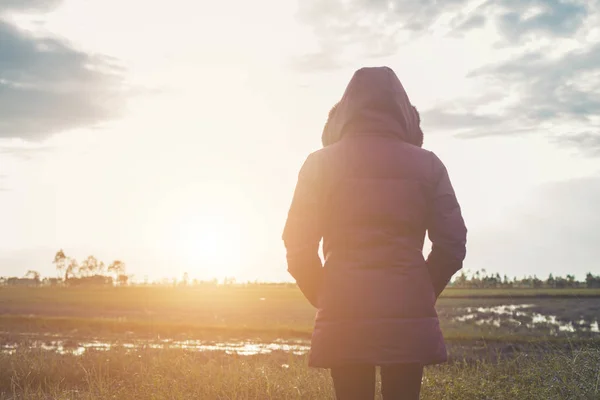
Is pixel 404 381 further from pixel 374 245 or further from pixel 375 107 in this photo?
pixel 375 107

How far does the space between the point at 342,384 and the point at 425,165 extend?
3.61 feet

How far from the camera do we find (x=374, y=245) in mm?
2512

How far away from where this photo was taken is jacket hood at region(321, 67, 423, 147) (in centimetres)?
271

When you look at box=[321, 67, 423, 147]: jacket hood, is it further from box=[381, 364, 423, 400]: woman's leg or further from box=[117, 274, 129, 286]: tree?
box=[117, 274, 129, 286]: tree

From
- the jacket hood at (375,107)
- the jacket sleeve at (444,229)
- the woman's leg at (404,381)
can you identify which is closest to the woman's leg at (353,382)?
the woman's leg at (404,381)

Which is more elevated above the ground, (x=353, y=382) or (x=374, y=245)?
(x=374, y=245)

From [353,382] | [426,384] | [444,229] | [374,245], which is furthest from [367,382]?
[426,384]

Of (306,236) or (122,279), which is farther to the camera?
(122,279)

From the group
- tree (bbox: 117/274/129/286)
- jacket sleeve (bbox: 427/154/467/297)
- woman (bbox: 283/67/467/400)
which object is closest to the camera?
woman (bbox: 283/67/467/400)

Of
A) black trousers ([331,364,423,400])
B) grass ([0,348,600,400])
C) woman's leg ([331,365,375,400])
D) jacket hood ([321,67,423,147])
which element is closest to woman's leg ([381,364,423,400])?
black trousers ([331,364,423,400])

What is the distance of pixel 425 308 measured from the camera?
2545 millimetres

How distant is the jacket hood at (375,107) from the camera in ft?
8.91

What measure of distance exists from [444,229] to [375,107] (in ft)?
2.25

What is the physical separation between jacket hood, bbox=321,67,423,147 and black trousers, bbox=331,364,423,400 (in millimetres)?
1109
